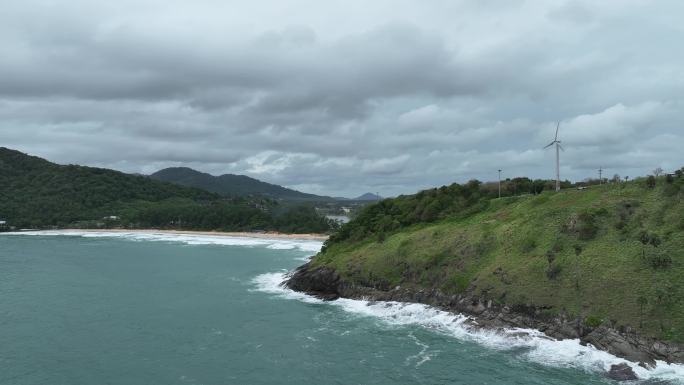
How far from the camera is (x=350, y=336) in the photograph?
5150 cm

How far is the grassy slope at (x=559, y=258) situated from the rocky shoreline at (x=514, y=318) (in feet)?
3.78

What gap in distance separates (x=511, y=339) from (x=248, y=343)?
25.5 m

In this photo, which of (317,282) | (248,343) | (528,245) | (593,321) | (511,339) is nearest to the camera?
(593,321)

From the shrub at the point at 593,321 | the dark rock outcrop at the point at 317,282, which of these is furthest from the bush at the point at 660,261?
the dark rock outcrop at the point at 317,282

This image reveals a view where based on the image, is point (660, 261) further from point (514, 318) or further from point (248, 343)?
point (248, 343)

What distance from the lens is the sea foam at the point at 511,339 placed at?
39.5 metres

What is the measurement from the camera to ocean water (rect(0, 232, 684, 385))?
4022cm

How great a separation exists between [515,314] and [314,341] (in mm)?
21267

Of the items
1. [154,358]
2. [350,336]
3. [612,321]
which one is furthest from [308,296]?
[612,321]

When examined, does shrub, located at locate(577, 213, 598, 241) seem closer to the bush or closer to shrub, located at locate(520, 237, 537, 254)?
shrub, located at locate(520, 237, 537, 254)

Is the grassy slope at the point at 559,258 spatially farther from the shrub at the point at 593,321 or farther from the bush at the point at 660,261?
the bush at the point at 660,261

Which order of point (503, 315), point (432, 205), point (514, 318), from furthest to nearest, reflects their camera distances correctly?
1. point (432, 205)
2. point (503, 315)
3. point (514, 318)

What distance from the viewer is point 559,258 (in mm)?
56781

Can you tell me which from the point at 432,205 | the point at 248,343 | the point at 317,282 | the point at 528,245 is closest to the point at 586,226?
the point at 528,245
